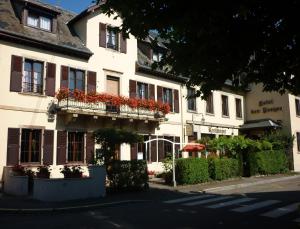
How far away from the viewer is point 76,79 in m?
20.7

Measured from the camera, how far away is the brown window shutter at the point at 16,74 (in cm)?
1777

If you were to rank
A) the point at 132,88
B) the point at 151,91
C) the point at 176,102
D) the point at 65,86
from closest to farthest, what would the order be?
the point at 65,86, the point at 132,88, the point at 151,91, the point at 176,102

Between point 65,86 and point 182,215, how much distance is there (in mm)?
11494

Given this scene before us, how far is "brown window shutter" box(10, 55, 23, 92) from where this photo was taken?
17.8 m

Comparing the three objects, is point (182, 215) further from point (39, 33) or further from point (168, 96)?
point (168, 96)

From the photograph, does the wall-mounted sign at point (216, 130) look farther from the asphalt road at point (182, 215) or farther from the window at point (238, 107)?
the asphalt road at point (182, 215)

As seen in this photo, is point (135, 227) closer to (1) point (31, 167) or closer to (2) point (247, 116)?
(1) point (31, 167)

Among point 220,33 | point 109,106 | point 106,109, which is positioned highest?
point 109,106

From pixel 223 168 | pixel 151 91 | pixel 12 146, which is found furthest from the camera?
pixel 151 91

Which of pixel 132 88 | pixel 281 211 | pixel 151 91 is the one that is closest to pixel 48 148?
pixel 132 88

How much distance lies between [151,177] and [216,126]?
8.81m

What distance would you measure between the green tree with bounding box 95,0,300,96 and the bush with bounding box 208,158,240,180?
13.8 m

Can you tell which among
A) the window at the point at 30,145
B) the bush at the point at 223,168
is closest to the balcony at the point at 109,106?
the window at the point at 30,145

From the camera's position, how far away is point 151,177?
23234 mm
